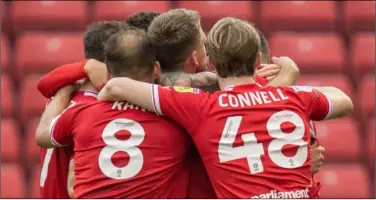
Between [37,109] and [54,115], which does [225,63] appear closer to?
[54,115]

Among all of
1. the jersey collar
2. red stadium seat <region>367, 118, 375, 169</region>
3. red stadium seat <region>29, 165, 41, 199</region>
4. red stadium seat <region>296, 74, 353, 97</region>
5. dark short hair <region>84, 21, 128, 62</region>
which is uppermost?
dark short hair <region>84, 21, 128, 62</region>

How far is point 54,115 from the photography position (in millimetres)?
2006

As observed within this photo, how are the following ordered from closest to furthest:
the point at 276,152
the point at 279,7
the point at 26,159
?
the point at 276,152 → the point at 26,159 → the point at 279,7

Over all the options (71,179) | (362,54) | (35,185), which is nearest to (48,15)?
(35,185)

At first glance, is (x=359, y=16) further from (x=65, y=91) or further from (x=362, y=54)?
(x=65, y=91)

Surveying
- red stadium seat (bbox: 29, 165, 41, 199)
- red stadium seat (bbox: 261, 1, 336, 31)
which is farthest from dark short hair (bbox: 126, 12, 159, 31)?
red stadium seat (bbox: 261, 1, 336, 31)

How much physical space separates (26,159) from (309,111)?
194 centimetres

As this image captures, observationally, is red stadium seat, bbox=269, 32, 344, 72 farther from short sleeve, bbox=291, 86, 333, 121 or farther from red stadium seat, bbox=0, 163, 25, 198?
short sleeve, bbox=291, 86, 333, 121

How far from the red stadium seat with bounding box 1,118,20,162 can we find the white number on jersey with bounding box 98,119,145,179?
171 cm

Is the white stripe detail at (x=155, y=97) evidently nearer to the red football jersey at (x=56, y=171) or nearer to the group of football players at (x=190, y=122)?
the group of football players at (x=190, y=122)

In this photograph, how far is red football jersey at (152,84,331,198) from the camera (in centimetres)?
183

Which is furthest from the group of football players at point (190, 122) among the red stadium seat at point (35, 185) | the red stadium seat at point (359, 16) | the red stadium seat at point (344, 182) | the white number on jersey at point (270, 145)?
the red stadium seat at point (359, 16)

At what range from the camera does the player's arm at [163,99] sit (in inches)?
72.2

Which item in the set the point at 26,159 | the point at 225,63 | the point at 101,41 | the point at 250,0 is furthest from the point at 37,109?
the point at 225,63
